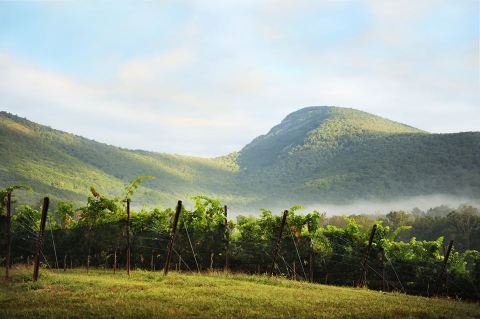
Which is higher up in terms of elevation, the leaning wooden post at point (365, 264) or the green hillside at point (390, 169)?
the green hillside at point (390, 169)

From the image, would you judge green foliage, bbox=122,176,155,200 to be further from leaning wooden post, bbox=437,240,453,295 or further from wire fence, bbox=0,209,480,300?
leaning wooden post, bbox=437,240,453,295

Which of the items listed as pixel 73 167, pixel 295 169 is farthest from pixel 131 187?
pixel 295 169

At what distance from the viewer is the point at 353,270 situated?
89.7 feet

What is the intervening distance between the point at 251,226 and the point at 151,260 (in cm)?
753

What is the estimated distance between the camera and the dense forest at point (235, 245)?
26.3 meters

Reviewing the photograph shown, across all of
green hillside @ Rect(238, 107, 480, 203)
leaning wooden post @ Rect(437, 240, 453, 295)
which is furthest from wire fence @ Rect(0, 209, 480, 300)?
green hillside @ Rect(238, 107, 480, 203)

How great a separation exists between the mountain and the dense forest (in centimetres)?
7108

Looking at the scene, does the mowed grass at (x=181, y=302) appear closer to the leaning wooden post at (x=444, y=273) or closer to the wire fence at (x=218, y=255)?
the leaning wooden post at (x=444, y=273)

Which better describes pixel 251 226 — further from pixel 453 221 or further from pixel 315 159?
pixel 315 159

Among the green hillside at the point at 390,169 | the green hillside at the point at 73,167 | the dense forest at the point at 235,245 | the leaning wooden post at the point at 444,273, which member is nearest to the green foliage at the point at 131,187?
the dense forest at the point at 235,245

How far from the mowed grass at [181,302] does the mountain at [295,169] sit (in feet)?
284

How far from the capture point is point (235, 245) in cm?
3064

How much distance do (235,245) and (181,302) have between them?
51.2 feet

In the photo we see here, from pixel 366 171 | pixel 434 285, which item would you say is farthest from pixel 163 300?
pixel 366 171
